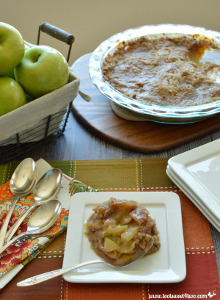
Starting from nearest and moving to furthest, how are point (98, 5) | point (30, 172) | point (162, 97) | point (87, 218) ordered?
point (87, 218) < point (30, 172) < point (162, 97) < point (98, 5)

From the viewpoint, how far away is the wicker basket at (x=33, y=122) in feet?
3.09

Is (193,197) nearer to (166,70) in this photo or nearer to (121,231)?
(121,231)

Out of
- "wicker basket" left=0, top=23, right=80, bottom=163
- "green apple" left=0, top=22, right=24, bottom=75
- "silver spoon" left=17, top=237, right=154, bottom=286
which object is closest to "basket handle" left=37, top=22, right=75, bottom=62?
"wicker basket" left=0, top=23, right=80, bottom=163

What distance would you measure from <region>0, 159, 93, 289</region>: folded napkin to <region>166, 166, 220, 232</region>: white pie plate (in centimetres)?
20

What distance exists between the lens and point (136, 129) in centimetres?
116

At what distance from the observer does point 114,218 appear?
0.82m

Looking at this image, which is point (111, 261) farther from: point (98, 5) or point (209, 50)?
point (98, 5)

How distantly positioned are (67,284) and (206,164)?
1.47ft

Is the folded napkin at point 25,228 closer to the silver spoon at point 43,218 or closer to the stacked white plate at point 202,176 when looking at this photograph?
the silver spoon at point 43,218

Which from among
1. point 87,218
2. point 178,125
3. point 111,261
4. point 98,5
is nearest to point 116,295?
point 111,261

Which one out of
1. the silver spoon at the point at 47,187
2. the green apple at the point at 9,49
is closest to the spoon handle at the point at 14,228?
the silver spoon at the point at 47,187

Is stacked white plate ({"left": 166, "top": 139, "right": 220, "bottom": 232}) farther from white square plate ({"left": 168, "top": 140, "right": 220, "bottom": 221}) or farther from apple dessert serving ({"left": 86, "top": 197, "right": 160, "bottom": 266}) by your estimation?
apple dessert serving ({"left": 86, "top": 197, "right": 160, "bottom": 266})

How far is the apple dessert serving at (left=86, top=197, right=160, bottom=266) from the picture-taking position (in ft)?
2.51

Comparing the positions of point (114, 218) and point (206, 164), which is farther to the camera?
point (206, 164)
